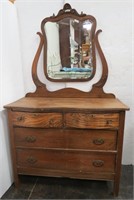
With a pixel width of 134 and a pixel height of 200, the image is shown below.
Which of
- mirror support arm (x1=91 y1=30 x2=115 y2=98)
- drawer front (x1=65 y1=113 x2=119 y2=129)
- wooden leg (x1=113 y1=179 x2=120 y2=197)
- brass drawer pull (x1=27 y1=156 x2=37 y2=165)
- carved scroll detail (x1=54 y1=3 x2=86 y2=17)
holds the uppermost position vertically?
carved scroll detail (x1=54 y1=3 x2=86 y2=17)

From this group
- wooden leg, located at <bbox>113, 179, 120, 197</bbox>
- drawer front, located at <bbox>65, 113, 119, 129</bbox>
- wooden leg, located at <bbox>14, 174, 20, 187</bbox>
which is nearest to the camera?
drawer front, located at <bbox>65, 113, 119, 129</bbox>

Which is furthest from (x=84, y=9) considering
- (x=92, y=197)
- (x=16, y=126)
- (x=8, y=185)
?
(x=8, y=185)

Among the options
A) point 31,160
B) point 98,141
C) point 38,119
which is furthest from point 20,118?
point 98,141

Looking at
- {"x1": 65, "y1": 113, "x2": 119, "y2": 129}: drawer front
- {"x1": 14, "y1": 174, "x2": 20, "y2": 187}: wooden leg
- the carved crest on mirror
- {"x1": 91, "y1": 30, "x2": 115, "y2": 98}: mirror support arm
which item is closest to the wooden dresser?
{"x1": 65, "y1": 113, "x2": 119, "y2": 129}: drawer front

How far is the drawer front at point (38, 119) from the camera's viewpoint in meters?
1.43

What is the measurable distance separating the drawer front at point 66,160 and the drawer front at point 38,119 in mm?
265

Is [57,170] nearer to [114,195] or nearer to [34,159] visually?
[34,159]

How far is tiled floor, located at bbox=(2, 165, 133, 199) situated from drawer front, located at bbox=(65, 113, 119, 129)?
2.23ft

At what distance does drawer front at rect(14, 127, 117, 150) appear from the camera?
142cm

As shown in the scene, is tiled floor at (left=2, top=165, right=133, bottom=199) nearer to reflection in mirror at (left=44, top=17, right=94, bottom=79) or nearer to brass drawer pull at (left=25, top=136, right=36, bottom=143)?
brass drawer pull at (left=25, top=136, right=36, bottom=143)

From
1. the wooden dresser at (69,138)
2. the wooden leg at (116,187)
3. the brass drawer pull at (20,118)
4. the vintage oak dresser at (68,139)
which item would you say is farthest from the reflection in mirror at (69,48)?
the wooden leg at (116,187)

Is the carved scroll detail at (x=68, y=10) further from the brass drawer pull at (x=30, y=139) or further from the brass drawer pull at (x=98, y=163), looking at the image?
the brass drawer pull at (x=98, y=163)

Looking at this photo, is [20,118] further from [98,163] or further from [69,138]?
[98,163]

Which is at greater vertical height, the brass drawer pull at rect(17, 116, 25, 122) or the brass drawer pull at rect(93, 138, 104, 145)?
the brass drawer pull at rect(17, 116, 25, 122)
